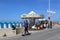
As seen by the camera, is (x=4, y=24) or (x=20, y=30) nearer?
(x=20, y=30)

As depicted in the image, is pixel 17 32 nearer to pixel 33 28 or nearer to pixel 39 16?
pixel 33 28

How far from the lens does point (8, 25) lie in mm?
45781

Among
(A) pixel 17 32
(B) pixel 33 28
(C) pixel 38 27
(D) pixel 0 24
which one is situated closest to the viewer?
(A) pixel 17 32

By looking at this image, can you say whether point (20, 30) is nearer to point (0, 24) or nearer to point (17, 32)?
point (17, 32)

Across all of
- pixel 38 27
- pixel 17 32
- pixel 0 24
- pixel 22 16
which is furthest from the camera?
pixel 22 16

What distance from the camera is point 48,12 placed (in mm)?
49875

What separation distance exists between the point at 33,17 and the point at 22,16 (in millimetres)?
4029

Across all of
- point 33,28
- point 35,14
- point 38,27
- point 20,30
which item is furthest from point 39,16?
point 20,30

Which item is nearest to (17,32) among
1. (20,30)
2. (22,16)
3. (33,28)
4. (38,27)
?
(20,30)

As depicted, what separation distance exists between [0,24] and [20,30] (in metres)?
14.8

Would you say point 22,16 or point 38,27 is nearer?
point 38,27

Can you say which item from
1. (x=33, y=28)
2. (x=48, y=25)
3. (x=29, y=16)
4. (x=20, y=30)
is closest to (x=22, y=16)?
(x=29, y=16)

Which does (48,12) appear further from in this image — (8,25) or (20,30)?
(20,30)

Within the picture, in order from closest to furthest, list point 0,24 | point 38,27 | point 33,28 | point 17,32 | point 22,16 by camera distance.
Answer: point 17,32, point 33,28, point 38,27, point 0,24, point 22,16
